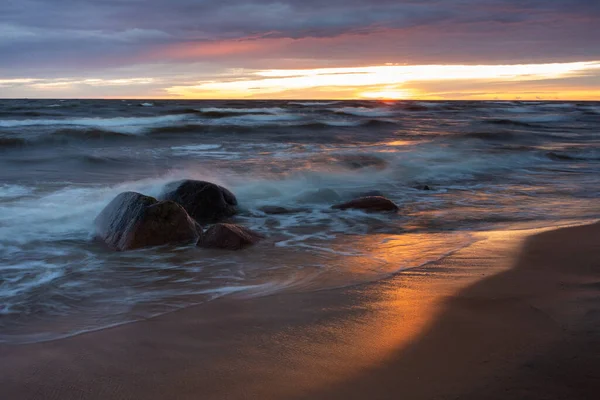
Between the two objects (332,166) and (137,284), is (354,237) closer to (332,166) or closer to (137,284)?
(137,284)

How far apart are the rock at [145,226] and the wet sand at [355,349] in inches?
73.3

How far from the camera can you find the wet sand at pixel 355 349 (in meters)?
2.27

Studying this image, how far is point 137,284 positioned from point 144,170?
26.9 feet

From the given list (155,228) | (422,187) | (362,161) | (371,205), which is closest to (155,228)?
(155,228)

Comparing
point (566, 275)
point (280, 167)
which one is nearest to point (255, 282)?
point (566, 275)

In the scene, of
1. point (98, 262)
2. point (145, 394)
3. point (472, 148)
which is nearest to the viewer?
point (145, 394)

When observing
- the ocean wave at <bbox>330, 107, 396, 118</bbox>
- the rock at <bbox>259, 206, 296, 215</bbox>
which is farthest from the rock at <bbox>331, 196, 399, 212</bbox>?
the ocean wave at <bbox>330, 107, 396, 118</bbox>

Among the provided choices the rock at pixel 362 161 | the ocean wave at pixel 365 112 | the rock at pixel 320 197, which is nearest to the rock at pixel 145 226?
the rock at pixel 320 197

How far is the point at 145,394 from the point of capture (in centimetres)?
227

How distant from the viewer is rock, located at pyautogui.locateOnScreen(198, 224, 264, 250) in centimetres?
491

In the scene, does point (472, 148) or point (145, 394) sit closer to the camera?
point (145, 394)

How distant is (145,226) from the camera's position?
5.12 metres

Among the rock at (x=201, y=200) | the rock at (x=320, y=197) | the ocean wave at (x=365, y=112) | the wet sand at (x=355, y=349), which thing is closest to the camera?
the wet sand at (x=355, y=349)

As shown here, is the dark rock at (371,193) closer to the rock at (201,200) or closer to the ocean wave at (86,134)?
the rock at (201,200)
